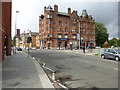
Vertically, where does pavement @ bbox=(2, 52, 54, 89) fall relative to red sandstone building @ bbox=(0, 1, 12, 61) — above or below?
below

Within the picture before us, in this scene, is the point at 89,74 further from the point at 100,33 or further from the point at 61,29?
the point at 100,33

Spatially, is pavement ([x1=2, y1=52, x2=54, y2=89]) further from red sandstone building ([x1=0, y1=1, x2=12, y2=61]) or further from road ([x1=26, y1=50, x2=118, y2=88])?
red sandstone building ([x1=0, y1=1, x2=12, y2=61])

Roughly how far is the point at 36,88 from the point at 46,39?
54.0 metres

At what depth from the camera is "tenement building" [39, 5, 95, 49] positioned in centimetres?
5728

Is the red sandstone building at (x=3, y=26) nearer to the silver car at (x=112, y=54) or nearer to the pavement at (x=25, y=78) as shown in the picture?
the pavement at (x=25, y=78)

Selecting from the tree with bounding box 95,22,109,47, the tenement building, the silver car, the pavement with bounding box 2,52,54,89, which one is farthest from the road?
the tree with bounding box 95,22,109,47

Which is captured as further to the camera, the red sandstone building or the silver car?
the silver car

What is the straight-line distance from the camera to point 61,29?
195 ft

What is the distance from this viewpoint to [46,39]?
58031 millimetres

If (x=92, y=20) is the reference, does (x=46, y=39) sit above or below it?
below

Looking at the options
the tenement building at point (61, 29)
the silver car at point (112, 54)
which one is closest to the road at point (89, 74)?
the silver car at point (112, 54)

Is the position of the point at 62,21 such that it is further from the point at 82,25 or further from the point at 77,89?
the point at 77,89

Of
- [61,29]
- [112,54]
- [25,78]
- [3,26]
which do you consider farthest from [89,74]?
[61,29]

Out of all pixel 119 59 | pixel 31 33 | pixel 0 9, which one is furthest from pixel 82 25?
pixel 0 9
